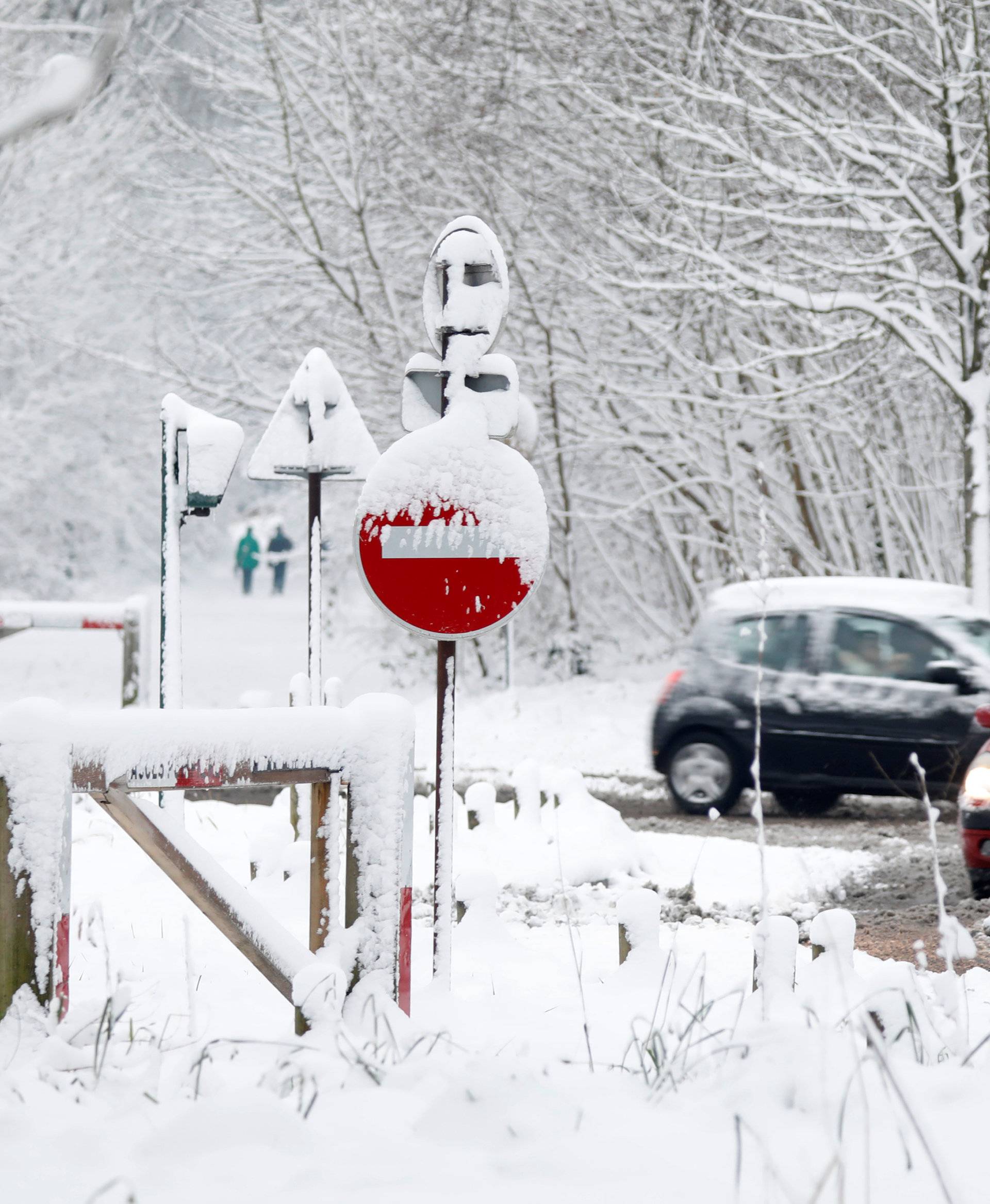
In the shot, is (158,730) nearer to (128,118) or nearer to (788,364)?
(788,364)

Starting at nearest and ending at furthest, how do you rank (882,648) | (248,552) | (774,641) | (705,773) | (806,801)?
1. (882,648)
2. (774,641)
3. (705,773)
4. (806,801)
5. (248,552)

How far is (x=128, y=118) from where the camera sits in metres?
24.6

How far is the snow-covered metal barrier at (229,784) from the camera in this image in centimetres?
322

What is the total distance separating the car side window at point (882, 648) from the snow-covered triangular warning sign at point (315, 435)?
4.17 metres

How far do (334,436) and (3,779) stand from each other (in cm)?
329

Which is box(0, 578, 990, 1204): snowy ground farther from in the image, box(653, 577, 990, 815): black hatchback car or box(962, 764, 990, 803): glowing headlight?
box(653, 577, 990, 815): black hatchback car

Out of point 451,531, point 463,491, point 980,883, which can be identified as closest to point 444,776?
point 451,531

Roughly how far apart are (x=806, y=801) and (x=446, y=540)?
6.29m

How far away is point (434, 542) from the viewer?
4.14 metres

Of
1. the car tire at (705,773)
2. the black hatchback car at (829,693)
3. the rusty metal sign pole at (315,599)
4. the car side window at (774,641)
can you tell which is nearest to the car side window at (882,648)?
the black hatchback car at (829,693)

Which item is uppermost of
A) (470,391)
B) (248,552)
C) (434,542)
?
(248,552)

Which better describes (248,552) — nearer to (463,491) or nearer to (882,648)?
(882,648)

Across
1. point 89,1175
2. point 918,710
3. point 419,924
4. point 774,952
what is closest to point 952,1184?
point 774,952

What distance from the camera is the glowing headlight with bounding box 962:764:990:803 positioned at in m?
6.24
